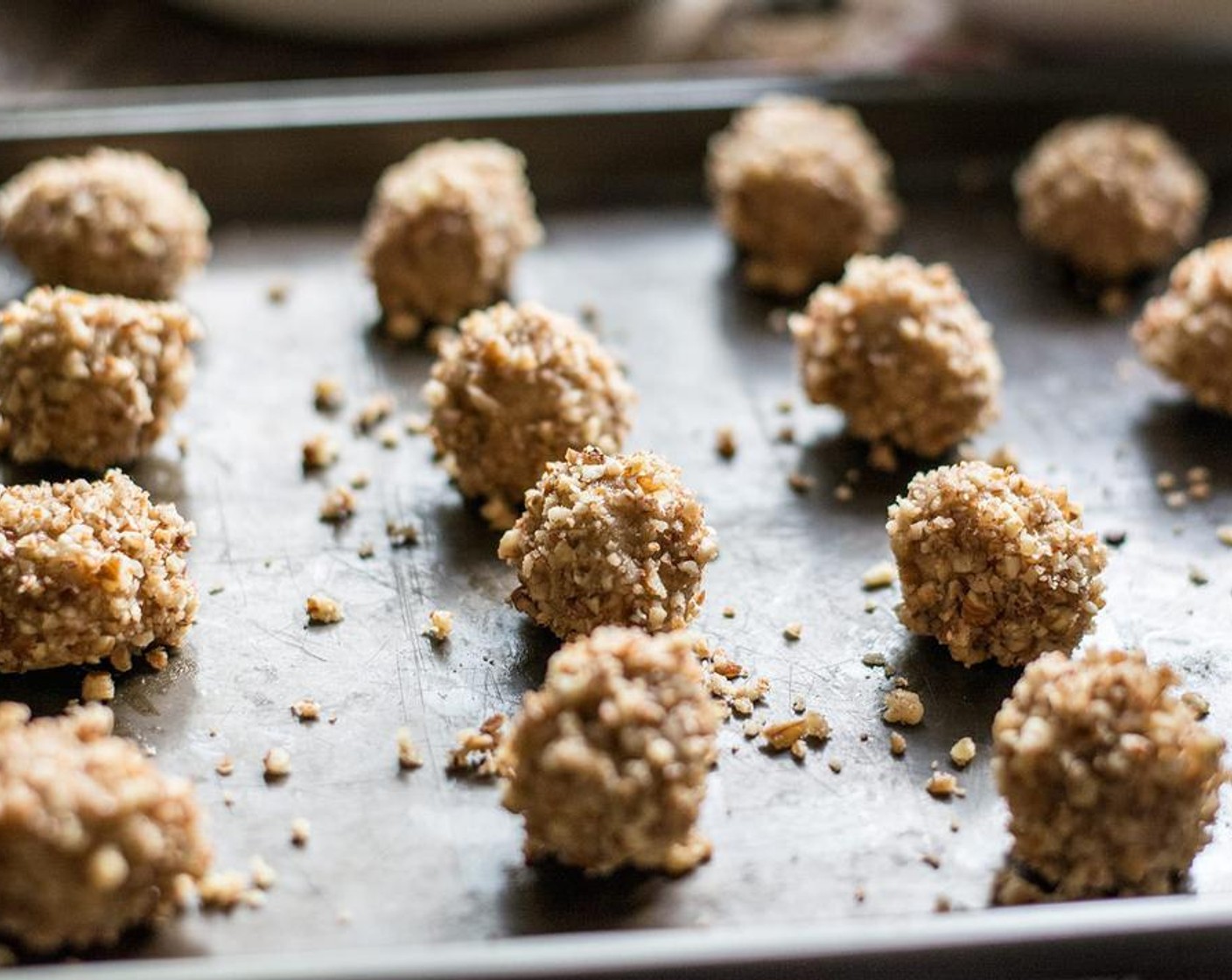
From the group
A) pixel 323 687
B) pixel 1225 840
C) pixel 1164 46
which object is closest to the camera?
pixel 1225 840

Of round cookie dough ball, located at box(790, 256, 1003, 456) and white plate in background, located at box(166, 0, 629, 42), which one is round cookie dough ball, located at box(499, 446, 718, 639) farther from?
white plate in background, located at box(166, 0, 629, 42)

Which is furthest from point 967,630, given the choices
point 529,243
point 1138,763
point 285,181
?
point 285,181

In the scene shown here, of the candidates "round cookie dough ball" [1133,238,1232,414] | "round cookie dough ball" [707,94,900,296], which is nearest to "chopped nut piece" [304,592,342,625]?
"round cookie dough ball" [707,94,900,296]

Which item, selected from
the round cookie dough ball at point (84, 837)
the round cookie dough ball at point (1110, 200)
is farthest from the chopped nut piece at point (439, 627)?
the round cookie dough ball at point (1110, 200)

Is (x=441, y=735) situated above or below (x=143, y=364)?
below

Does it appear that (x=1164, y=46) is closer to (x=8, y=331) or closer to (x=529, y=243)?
(x=529, y=243)

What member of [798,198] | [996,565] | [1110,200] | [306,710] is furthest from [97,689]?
[1110,200]

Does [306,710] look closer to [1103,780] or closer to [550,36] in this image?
[1103,780]
